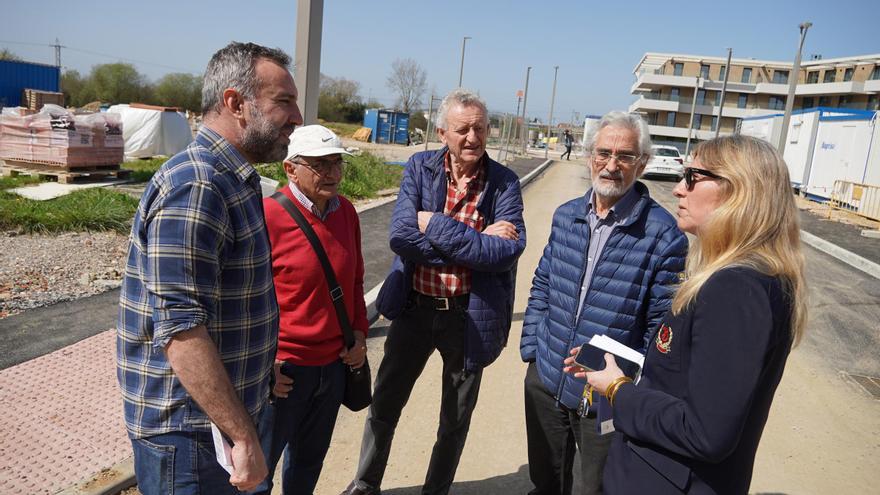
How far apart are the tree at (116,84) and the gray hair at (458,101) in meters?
54.2

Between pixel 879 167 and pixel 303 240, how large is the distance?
21632mm

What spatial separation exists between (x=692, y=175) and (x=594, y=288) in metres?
0.89

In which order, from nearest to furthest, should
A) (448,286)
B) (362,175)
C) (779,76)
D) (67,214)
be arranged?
(448,286), (67,214), (362,175), (779,76)

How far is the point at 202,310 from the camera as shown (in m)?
1.63

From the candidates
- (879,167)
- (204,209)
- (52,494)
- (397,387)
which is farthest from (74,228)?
(879,167)

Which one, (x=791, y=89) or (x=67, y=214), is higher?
(x=791, y=89)

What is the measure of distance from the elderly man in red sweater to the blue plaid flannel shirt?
0.69 m

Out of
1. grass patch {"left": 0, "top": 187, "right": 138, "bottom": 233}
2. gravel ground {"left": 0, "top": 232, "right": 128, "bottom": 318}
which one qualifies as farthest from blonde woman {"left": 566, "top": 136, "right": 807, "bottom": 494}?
grass patch {"left": 0, "top": 187, "right": 138, "bottom": 233}

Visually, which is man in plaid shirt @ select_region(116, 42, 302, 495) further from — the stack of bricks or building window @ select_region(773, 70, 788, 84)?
building window @ select_region(773, 70, 788, 84)

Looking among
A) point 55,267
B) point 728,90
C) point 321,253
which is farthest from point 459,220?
point 728,90

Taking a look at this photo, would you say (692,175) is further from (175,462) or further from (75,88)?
(75,88)

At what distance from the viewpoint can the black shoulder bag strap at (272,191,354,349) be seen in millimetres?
2670

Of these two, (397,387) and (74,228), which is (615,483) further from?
(74,228)

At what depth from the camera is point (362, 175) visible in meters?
15.2
